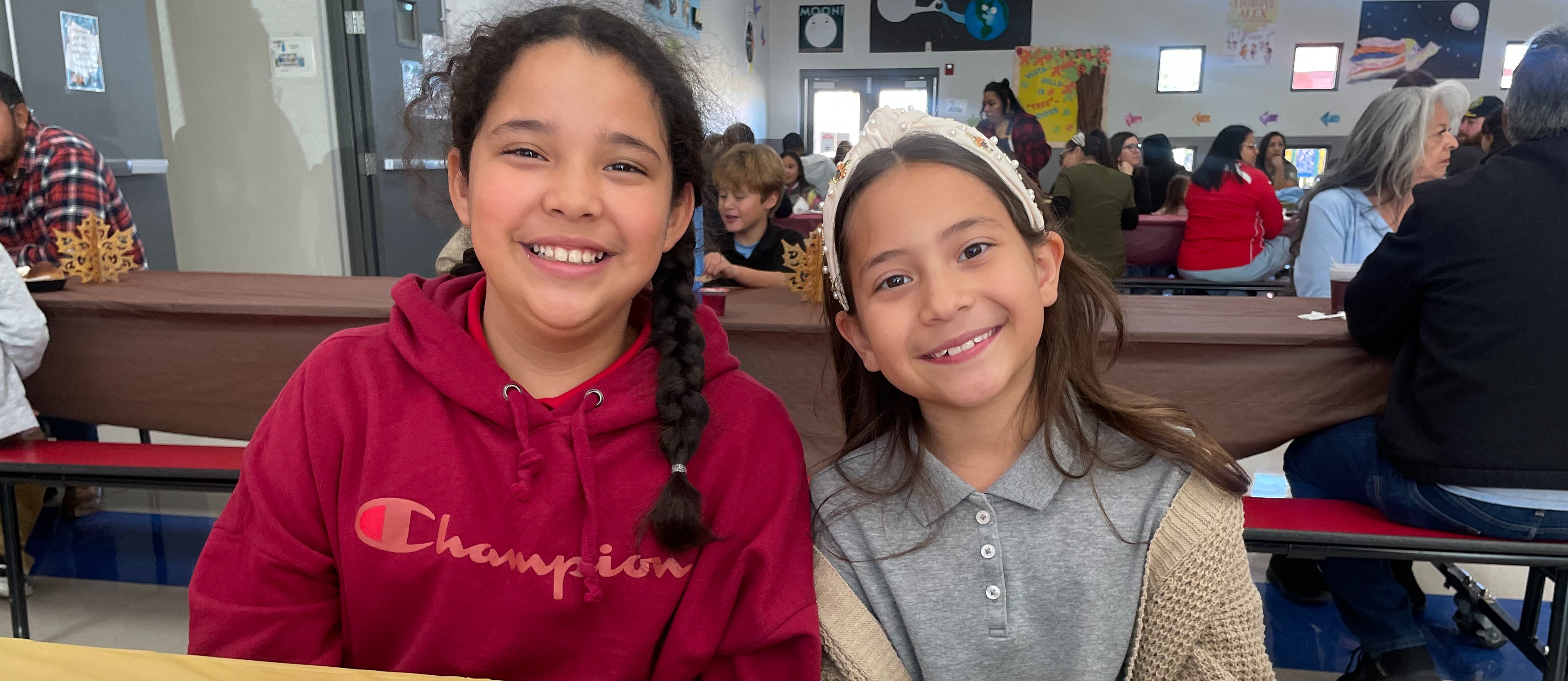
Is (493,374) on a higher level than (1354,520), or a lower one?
higher

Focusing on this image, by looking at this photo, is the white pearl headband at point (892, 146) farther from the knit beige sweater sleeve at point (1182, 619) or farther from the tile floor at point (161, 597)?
the tile floor at point (161, 597)

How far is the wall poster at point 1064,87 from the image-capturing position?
32.8 feet

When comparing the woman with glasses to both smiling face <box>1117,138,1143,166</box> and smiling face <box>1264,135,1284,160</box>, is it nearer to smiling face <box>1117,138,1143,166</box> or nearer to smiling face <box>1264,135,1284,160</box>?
smiling face <box>1117,138,1143,166</box>

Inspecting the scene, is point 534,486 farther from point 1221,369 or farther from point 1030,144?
point 1030,144

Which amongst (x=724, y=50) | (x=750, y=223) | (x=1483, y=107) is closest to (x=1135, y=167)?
(x=1483, y=107)

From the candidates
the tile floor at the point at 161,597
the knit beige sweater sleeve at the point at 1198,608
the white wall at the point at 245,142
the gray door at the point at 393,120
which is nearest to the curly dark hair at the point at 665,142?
the knit beige sweater sleeve at the point at 1198,608

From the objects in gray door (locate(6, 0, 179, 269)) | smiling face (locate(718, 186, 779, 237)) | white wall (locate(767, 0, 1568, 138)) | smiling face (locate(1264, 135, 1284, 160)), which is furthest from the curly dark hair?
white wall (locate(767, 0, 1568, 138))

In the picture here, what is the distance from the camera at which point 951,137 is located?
3.45ft

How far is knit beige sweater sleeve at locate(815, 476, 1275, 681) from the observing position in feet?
3.14

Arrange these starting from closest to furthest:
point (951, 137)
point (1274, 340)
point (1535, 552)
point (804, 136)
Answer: point (951, 137) < point (1535, 552) < point (1274, 340) < point (804, 136)

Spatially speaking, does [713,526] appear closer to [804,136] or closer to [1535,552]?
[1535,552]

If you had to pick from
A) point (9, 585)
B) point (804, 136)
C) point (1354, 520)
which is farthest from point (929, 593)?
point (804, 136)

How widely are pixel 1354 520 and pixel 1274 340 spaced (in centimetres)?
40

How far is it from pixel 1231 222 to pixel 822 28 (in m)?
6.83
